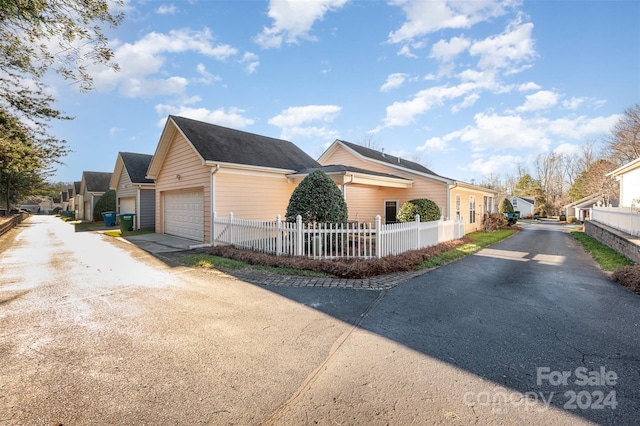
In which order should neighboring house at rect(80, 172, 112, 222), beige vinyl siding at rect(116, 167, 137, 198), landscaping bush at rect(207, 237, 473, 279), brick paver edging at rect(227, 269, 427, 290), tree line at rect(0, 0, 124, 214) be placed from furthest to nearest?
neighboring house at rect(80, 172, 112, 222) < beige vinyl siding at rect(116, 167, 137, 198) < landscaping bush at rect(207, 237, 473, 279) < brick paver edging at rect(227, 269, 427, 290) < tree line at rect(0, 0, 124, 214)

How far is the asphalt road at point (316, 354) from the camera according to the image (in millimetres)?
2338

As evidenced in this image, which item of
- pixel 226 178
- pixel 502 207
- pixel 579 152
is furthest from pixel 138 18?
pixel 579 152

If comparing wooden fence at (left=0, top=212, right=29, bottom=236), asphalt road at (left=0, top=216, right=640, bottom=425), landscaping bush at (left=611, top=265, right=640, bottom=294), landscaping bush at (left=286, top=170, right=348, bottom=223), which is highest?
landscaping bush at (left=286, top=170, right=348, bottom=223)

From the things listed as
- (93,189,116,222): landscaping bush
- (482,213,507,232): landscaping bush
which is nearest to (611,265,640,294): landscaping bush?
(482,213,507,232): landscaping bush

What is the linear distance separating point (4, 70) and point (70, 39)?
11.5 ft

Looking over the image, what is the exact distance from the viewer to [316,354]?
10.7ft

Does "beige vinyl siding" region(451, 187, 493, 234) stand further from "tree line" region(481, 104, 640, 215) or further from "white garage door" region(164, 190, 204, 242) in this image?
"tree line" region(481, 104, 640, 215)

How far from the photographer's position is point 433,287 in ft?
19.8

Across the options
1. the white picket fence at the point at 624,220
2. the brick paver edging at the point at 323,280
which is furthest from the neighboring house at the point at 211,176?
the white picket fence at the point at 624,220

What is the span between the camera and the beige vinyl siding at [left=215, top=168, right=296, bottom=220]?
11.5 meters

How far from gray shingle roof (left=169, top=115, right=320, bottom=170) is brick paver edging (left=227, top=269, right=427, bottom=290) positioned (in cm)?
604

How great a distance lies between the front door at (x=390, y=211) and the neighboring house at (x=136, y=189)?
51.7ft

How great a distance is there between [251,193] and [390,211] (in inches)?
335

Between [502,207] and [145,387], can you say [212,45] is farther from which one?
[502,207]
